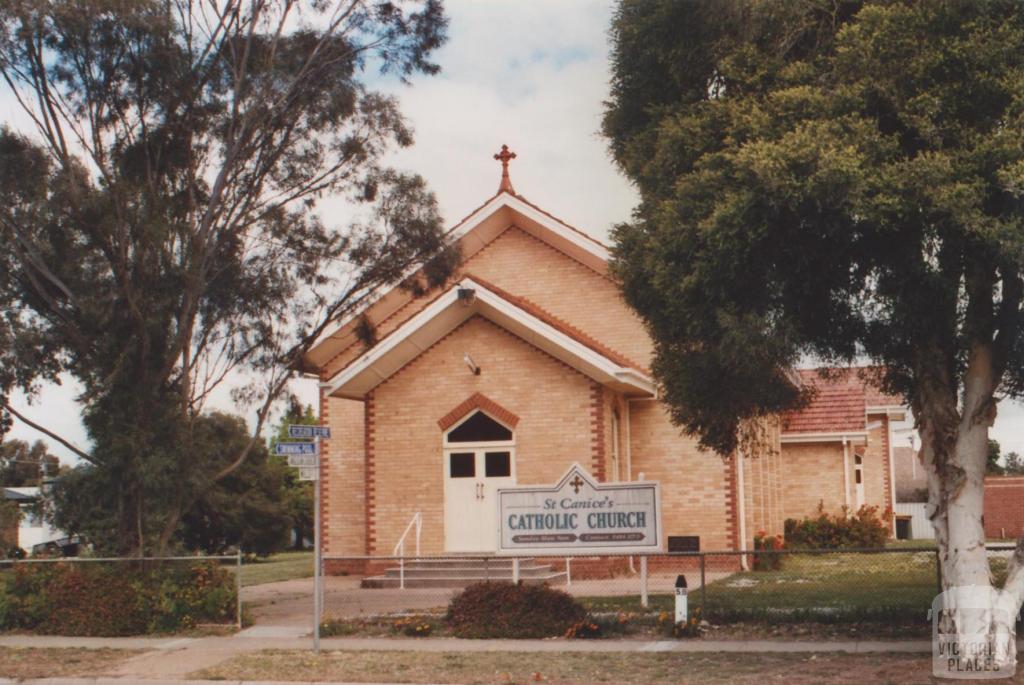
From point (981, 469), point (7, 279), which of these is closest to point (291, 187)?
point (7, 279)

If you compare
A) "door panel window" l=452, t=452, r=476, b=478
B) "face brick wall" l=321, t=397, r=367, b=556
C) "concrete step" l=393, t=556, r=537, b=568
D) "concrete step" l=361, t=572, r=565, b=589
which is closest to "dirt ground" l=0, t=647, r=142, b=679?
"concrete step" l=361, t=572, r=565, b=589

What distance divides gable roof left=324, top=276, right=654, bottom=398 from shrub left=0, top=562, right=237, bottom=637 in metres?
6.90

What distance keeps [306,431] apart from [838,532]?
20.5 m

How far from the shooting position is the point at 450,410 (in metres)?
24.4

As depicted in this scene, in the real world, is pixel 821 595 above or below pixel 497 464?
below

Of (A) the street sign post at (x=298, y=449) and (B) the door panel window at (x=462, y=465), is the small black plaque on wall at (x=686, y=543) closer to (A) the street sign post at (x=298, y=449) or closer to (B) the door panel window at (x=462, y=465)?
(B) the door panel window at (x=462, y=465)

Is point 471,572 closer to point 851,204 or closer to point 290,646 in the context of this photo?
point 290,646

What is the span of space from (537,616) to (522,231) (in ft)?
44.8

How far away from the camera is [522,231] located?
27.8m

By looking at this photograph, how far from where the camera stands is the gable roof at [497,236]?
26.6m

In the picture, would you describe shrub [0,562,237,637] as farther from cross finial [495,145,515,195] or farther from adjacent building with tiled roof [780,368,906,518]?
adjacent building with tiled roof [780,368,906,518]

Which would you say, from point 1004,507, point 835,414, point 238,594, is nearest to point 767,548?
point 835,414

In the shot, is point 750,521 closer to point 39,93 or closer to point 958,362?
point 958,362

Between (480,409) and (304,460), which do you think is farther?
(480,409)
